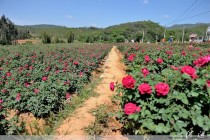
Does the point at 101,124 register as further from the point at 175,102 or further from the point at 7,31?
the point at 7,31

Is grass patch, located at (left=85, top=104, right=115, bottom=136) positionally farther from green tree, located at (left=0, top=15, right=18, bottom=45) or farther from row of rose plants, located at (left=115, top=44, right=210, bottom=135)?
green tree, located at (left=0, top=15, right=18, bottom=45)

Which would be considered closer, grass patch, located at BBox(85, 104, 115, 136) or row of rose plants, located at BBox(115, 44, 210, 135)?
row of rose plants, located at BBox(115, 44, 210, 135)

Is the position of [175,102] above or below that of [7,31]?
below

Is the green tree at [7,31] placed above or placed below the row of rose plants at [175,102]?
above

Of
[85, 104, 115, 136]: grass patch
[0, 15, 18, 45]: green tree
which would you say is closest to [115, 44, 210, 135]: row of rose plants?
[85, 104, 115, 136]: grass patch

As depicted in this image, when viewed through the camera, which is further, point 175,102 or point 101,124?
point 101,124

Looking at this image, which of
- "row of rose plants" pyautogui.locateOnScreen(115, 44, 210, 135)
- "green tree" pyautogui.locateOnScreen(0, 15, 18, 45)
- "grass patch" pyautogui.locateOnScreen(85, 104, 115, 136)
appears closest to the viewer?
"row of rose plants" pyautogui.locateOnScreen(115, 44, 210, 135)

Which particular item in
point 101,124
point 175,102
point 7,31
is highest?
point 7,31

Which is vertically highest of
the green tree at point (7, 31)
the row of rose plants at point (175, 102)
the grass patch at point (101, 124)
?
the green tree at point (7, 31)

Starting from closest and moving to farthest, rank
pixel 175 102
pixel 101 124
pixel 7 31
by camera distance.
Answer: pixel 175 102, pixel 101 124, pixel 7 31

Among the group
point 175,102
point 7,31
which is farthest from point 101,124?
point 7,31

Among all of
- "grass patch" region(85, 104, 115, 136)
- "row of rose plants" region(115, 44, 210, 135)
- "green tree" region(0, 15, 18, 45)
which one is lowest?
"grass patch" region(85, 104, 115, 136)

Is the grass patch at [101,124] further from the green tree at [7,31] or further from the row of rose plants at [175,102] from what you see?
the green tree at [7,31]

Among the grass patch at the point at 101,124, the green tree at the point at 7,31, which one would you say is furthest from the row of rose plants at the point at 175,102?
the green tree at the point at 7,31
